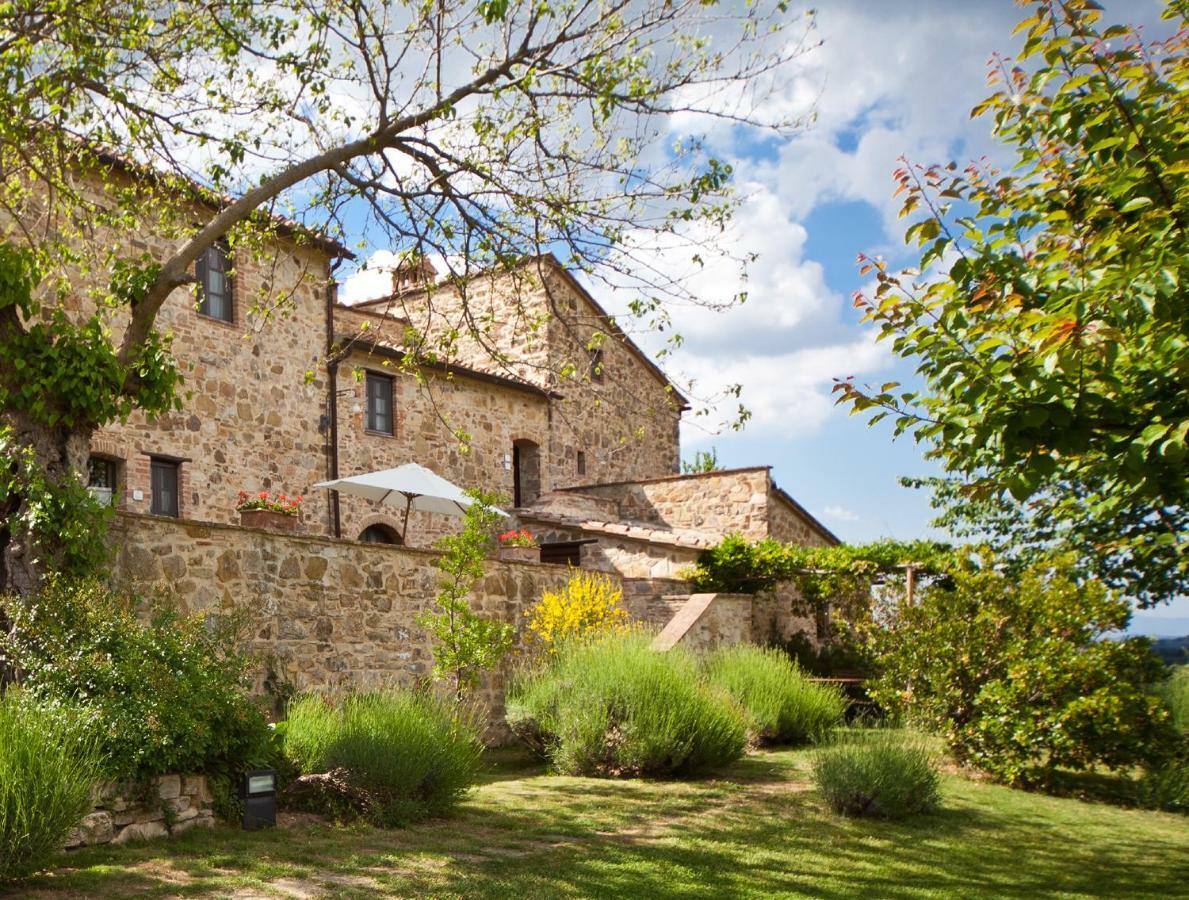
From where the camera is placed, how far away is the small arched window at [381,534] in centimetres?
1725

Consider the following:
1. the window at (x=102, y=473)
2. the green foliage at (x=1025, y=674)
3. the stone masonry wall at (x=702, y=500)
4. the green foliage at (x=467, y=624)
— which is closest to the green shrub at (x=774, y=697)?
the green foliage at (x=1025, y=674)

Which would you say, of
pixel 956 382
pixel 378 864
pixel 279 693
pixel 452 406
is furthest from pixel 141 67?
pixel 452 406

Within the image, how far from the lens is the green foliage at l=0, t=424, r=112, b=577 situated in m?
7.13

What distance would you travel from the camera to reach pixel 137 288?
809cm

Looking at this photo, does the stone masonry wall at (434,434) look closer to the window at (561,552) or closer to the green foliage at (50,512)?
the window at (561,552)

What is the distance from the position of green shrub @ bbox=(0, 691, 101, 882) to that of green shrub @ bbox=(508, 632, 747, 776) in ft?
14.5

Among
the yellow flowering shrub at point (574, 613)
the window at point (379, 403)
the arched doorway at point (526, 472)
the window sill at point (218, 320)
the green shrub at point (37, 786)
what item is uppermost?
the window sill at point (218, 320)

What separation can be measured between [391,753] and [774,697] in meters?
5.16

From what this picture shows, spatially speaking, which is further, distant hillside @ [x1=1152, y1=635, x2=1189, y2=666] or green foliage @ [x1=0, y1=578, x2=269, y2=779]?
distant hillside @ [x1=1152, y1=635, x2=1189, y2=666]

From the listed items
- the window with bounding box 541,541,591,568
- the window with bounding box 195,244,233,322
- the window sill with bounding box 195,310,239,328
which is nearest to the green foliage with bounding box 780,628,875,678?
the window with bounding box 541,541,591,568

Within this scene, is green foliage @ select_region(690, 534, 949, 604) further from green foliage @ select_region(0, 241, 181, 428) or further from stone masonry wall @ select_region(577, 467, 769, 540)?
green foliage @ select_region(0, 241, 181, 428)

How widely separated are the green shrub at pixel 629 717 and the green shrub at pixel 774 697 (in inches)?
49.3

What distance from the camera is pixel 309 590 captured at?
9422mm

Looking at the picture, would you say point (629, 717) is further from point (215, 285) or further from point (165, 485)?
point (215, 285)
